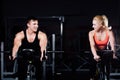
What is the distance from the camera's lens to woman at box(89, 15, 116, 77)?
5942 mm

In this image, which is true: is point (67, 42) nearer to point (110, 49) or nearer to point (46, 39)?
point (46, 39)

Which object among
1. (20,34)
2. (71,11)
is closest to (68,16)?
(71,11)

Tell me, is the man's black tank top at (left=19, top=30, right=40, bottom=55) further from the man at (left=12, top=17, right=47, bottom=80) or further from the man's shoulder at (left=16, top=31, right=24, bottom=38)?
the man's shoulder at (left=16, top=31, right=24, bottom=38)

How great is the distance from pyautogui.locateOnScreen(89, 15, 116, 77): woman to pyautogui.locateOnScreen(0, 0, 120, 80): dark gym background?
0.12m

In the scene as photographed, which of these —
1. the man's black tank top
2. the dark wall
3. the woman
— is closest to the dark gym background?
the dark wall

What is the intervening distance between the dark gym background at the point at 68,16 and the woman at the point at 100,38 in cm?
12

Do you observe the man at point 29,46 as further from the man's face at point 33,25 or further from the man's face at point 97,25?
the man's face at point 97,25

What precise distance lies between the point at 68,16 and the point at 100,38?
2.78ft

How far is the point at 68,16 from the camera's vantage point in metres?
6.47

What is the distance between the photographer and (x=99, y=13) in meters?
6.30

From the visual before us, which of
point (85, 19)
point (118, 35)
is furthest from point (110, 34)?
point (85, 19)

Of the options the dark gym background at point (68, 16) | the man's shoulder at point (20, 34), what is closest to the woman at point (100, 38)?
the dark gym background at point (68, 16)

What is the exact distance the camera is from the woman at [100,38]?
234 inches

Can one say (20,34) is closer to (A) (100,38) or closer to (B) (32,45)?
(B) (32,45)
